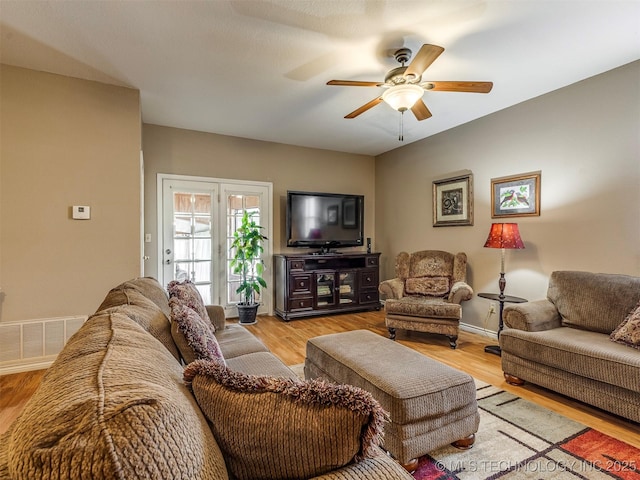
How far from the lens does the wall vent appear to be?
102 inches

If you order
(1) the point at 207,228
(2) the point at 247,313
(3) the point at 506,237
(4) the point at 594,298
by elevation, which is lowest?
(2) the point at 247,313

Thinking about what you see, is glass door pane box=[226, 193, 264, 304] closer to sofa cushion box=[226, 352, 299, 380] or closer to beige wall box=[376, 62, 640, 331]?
beige wall box=[376, 62, 640, 331]

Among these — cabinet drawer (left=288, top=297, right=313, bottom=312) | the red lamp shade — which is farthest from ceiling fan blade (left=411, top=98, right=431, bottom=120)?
cabinet drawer (left=288, top=297, right=313, bottom=312)

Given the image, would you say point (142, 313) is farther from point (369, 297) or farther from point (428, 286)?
point (369, 297)

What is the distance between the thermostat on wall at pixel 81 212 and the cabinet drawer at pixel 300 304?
2.50 meters

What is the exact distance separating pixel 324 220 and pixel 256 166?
1.26 metres

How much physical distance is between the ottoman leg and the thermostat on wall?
10.6ft

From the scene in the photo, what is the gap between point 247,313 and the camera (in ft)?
13.8

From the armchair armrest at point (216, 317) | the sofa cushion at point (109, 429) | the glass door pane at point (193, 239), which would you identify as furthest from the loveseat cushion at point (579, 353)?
the glass door pane at point (193, 239)

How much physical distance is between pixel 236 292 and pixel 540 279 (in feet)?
11.7

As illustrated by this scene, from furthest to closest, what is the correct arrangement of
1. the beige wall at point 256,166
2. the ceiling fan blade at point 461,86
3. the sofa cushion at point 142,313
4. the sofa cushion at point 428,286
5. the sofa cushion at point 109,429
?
the beige wall at point 256,166
the sofa cushion at point 428,286
the ceiling fan blade at point 461,86
the sofa cushion at point 142,313
the sofa cushion at point 109,429

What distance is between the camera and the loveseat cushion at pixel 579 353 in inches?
74.0

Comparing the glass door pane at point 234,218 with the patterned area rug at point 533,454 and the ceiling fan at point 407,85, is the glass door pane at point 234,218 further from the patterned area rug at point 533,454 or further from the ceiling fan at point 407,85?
the patterned area rug at point 533,454

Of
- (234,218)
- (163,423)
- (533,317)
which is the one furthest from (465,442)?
(234,218)
